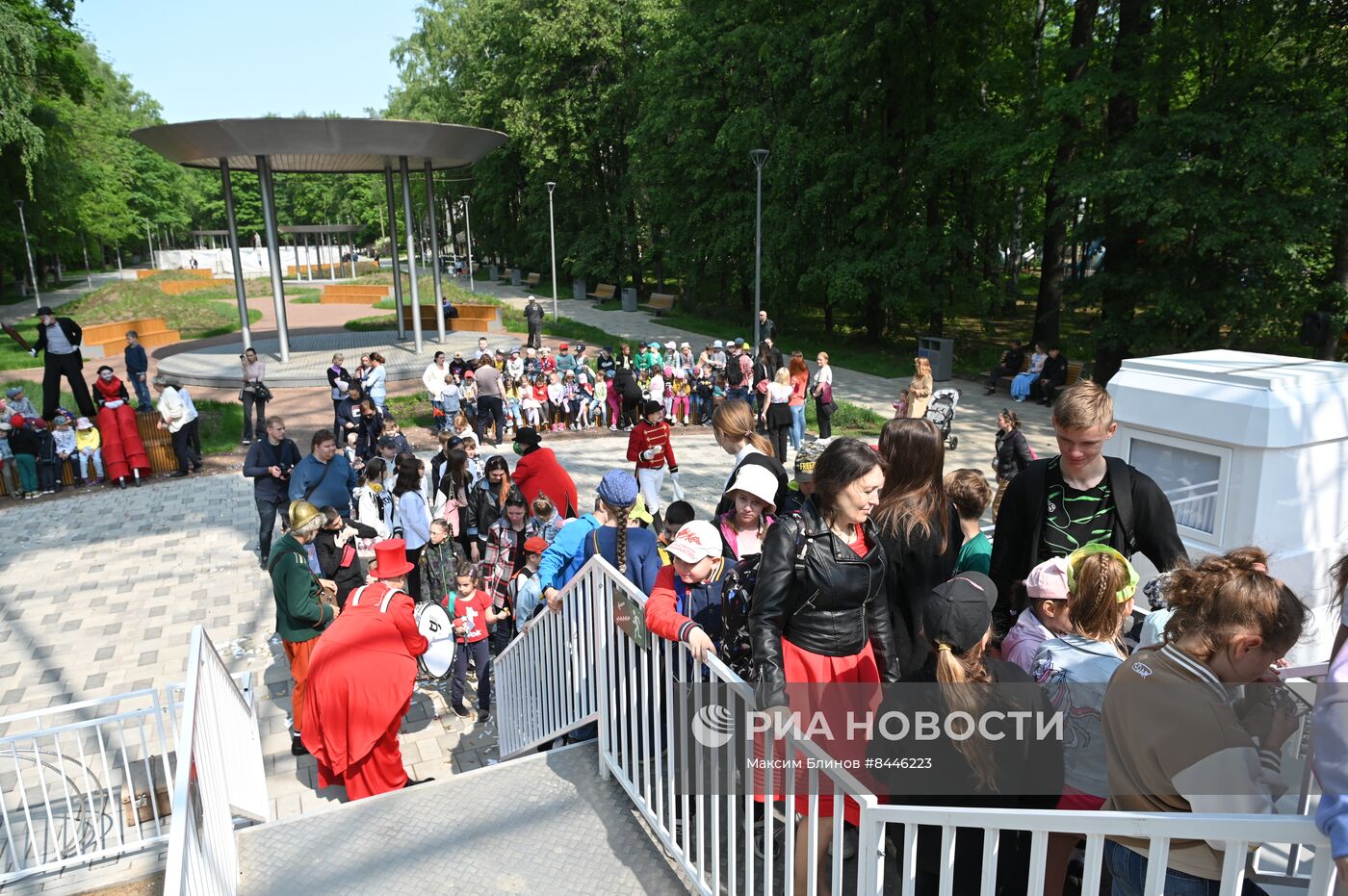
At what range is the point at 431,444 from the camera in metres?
15.2

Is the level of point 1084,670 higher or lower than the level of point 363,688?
higher

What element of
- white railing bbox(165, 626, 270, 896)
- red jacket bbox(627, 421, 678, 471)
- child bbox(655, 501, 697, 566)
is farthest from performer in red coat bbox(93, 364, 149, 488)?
child bbox(655, 501, 697, 566)

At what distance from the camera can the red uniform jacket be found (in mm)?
4660

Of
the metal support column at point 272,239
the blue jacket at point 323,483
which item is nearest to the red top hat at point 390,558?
the blue jacket at point 323,483

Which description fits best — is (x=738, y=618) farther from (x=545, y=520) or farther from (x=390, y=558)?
(x=545, y=520)

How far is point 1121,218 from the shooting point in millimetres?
16578

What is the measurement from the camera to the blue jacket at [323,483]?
26.4 feet

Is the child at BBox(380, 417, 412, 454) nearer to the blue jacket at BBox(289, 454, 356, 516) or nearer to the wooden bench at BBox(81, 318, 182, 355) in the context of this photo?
the blue jacket at BBox(289, 454, 356, 516)

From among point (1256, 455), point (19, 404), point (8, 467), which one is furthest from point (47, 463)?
point (1256, 455)

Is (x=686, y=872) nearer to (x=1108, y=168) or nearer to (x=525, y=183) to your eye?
(x=1108, y=168)

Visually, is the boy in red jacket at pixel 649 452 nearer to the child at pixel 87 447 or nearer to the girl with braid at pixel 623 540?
the girl with braid at pixel 623 540

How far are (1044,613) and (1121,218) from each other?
53.8 ft

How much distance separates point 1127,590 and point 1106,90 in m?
17.0

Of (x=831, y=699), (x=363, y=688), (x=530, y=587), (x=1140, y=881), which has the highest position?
(x=831, y=699)
